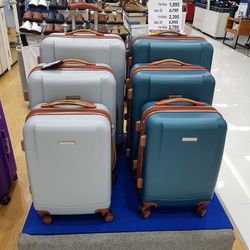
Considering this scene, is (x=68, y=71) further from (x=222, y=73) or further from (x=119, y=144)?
(x=222, y=73)

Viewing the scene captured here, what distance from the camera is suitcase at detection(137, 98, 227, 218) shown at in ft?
4.14

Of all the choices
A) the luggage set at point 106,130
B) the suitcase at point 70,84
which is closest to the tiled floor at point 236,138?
the luggage set at point 106,130

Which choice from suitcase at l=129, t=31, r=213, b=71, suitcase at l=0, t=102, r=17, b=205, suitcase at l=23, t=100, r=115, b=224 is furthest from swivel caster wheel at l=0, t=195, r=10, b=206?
suitcase at l=129, t=31, r=213, b=71

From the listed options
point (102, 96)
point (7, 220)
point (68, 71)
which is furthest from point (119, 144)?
point (7, 220)

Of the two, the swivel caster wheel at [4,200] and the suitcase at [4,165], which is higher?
the suitcase at [4,165]

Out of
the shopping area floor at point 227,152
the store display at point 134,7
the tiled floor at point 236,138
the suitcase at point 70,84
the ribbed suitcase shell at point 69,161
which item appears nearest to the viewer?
the ribbed suitcase shell at point 69,161

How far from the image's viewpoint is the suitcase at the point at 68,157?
1192 mm

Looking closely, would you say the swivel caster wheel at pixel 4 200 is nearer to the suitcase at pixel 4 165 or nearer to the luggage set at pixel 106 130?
the suitcase at pixel 4 165

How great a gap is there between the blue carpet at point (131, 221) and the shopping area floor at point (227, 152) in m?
0.34

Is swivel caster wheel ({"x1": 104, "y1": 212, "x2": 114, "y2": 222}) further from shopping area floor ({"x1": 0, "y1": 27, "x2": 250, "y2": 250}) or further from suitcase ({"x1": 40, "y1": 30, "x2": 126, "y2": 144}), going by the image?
suitcase ({"x1": 40, "y1": 30, "x2": 126, "y2": 144})

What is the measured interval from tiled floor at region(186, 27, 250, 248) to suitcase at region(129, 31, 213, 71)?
1.04 meters

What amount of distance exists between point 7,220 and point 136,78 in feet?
4.08

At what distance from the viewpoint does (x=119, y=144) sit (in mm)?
1980

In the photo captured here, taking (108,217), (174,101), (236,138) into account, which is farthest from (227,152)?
(108,217)
